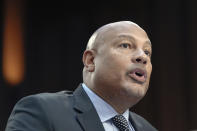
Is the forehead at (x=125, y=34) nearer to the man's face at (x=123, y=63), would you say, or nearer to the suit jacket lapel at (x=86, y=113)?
the man's face at (x=123, y=63)

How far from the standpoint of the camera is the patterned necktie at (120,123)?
67.9 inches

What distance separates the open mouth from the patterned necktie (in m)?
0.18

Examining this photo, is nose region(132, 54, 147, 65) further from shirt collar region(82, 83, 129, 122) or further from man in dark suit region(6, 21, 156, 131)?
shirt collar region(82, 83, 129, 122)

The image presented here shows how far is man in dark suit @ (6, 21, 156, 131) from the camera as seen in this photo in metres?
1.58

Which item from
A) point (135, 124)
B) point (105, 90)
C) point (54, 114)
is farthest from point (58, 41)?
point (54, 114)

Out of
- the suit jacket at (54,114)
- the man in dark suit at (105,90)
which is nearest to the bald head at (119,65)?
the man in dark suit at (105,90)

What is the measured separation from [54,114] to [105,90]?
284 mm

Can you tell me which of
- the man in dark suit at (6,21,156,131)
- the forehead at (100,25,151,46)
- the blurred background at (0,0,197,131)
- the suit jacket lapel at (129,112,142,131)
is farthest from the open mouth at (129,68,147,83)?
the blurred background at (0,0,197,131)

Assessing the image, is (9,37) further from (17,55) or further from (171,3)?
(171,3)

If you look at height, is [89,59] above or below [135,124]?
above

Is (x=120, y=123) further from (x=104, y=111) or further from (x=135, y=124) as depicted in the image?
(x=135, y=124)

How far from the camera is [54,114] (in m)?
1.56

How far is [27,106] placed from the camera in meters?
1.57

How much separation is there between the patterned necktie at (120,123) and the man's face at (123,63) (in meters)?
0.10
